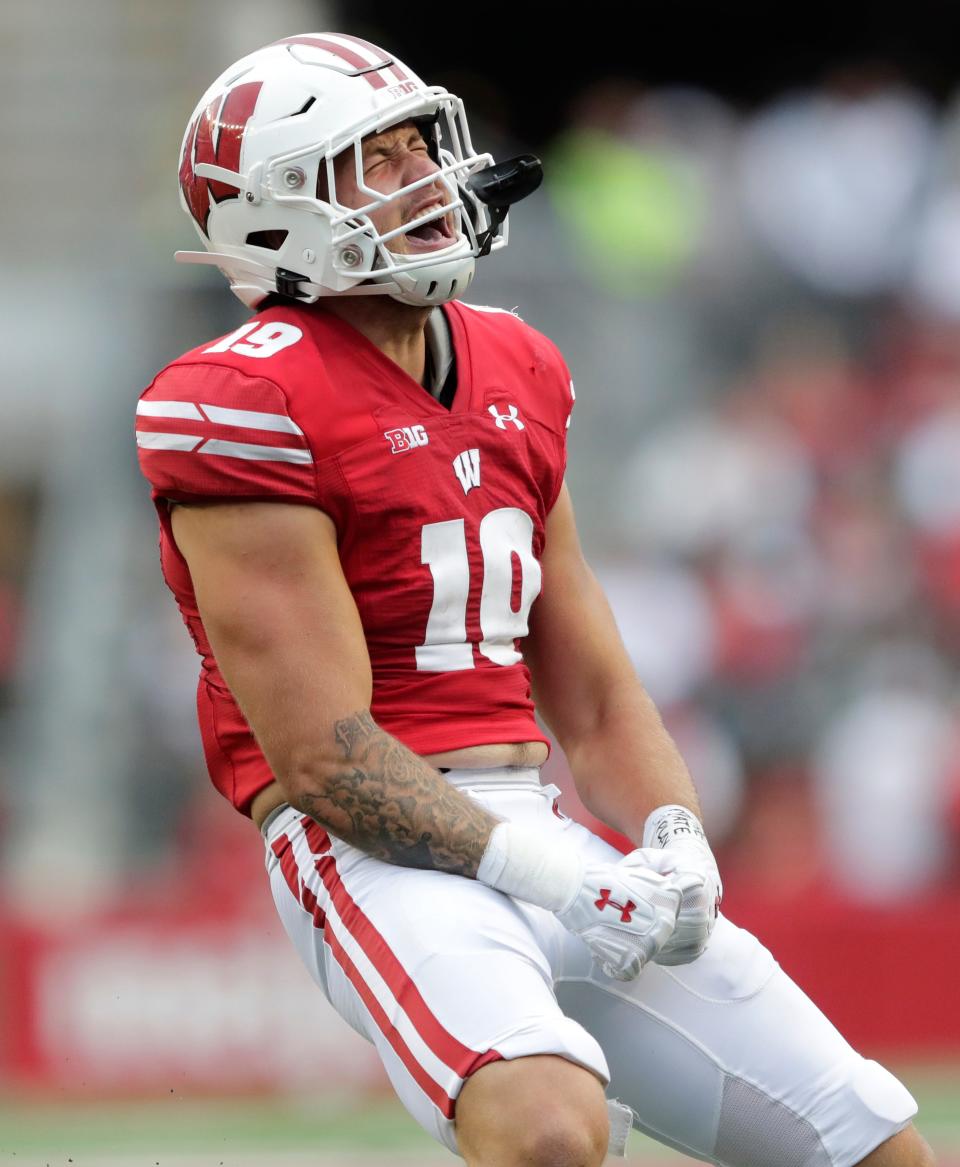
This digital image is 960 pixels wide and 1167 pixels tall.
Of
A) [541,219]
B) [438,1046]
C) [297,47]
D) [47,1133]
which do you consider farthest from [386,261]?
[541,219]

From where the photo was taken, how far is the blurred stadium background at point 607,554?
24.6 ft

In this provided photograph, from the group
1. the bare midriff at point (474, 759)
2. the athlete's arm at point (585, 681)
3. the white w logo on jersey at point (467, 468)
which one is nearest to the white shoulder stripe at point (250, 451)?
the white w logo on jersey at point (467, 468)

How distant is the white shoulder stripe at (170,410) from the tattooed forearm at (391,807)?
0.54 m

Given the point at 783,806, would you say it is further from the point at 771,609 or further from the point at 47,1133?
the point at 47,1133

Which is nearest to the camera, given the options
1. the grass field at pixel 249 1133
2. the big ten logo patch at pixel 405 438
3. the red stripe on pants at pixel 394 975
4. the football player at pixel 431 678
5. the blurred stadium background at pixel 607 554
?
the red stripe on pants at pixel 394 975

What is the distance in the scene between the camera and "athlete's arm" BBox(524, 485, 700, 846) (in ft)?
11.5

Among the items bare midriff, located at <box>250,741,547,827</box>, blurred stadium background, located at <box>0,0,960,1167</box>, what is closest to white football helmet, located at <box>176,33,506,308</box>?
bare midriff, located at <box>250,741,547,827</box>

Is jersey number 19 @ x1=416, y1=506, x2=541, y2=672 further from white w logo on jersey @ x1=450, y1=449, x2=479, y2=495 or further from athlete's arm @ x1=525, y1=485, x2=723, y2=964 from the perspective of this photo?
athlete's arm @ x1=525, y1=485, x2=723, y2=964

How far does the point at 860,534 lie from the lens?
9031mm

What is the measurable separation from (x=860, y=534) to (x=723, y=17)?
5600 millimetres

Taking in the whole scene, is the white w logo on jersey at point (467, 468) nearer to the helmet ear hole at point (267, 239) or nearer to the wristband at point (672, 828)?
the helmet ear hole at point (267, 239)

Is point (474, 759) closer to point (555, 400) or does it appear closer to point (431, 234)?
point (555, 400)

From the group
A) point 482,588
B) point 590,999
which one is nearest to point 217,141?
point 482,588

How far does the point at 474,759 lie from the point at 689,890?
0.44 m
